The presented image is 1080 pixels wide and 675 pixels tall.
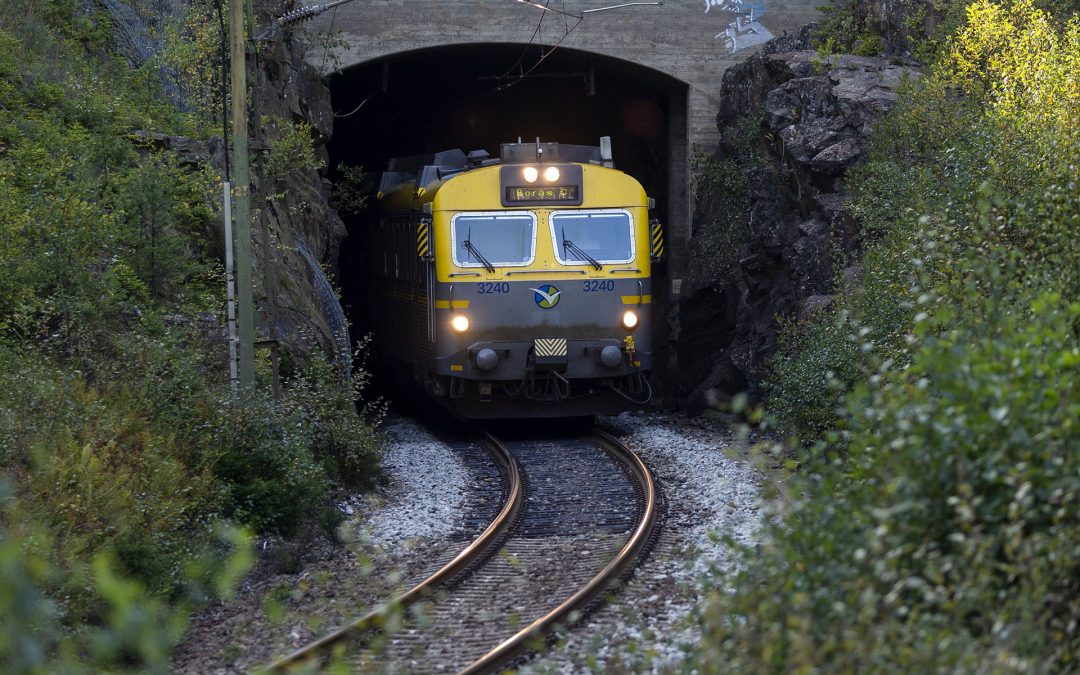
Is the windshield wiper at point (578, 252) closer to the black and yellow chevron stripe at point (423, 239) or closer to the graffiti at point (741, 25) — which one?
the black and yellow chevron stripe at point (423, 239)

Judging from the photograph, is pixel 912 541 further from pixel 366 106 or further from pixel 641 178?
pixel 366 106

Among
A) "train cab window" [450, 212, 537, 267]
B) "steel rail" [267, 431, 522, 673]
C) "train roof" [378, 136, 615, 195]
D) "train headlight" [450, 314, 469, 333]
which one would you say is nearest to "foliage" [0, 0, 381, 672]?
"steel rail" [267, 431, 522, 673]

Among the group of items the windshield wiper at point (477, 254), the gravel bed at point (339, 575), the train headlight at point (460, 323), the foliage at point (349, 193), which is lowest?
the gravel bed at point (339, 575)

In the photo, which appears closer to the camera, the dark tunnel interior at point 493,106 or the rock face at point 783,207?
the rock face at point 783,207

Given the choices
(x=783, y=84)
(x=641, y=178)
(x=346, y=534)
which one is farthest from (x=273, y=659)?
(x=641, y=178)

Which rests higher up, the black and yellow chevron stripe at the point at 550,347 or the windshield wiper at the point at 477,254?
the windshield wiper at the point at 477,254

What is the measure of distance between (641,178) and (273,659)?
20.8 meters

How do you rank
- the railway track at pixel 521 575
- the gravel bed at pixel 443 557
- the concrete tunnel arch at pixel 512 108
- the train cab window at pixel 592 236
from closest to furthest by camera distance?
1. the gravel bed at pixel 443 557
2. the railway track at pixel 521 575
3. the train cab window at pixel 592 236
4. the concrete tunnel arch at pixel 512 108

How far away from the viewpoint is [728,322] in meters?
21.1

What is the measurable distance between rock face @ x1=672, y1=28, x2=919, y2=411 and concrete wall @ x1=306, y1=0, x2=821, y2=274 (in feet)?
2.28

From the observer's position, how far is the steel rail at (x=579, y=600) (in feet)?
→ 21.6

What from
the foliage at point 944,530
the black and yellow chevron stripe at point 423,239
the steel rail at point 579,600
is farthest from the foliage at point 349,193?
the foliage at point 944,530

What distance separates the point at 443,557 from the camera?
30.9ft

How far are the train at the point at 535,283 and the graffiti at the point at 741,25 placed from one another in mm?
8162
